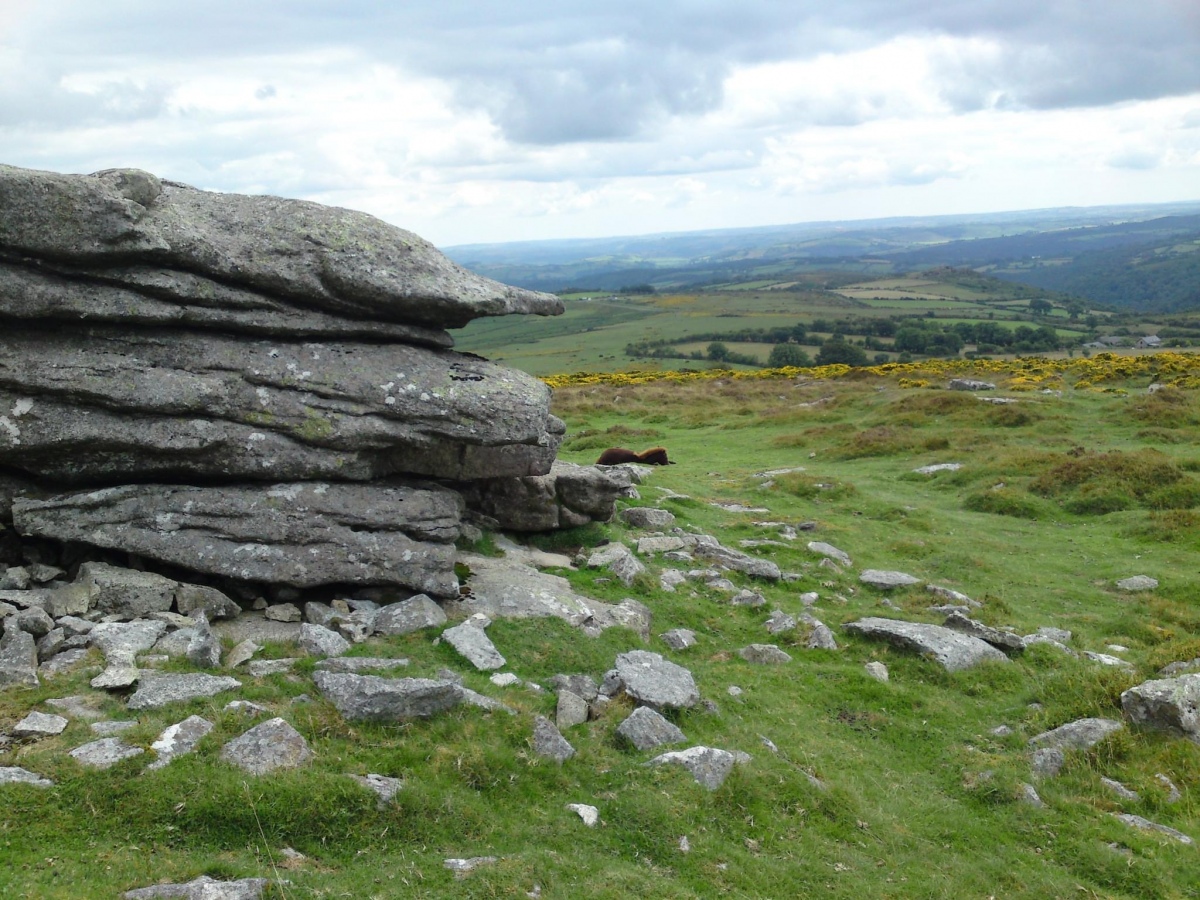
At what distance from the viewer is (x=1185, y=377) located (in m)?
48.9

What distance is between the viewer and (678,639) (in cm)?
1648

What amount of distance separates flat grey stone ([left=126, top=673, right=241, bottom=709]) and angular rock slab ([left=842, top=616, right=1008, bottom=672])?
12.3m

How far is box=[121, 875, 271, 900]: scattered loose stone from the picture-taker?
8.08 meters

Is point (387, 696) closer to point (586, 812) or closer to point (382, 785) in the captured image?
point (382, 785)

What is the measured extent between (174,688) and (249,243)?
8404 mm

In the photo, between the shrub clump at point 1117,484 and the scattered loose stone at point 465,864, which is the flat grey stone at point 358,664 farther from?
the shrub clump at point 1117,484

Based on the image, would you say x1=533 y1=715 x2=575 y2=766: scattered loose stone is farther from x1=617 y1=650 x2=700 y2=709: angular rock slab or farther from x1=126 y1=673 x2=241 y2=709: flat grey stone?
x1=126 y1=673 x2=241 y2=709: flat grey stone

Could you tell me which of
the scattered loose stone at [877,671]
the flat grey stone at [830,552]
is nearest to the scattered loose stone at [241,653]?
the scattered loose stone at [877,671]

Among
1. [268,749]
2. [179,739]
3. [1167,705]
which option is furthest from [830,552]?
[179,739]

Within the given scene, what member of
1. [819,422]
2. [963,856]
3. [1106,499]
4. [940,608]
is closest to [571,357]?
[819,422]

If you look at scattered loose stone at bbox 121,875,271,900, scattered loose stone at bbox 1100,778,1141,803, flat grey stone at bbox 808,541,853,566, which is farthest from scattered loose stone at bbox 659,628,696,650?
scattered loose stone at bbox 121,875,271,900

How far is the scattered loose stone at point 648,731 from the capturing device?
12008 mm

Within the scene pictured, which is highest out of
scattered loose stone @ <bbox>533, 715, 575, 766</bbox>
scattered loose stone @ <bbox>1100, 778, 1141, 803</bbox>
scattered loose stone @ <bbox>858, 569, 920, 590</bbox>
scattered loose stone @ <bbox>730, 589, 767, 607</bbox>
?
scattered loose stone @ <bbox>533, 715, 575, 766</bbox>

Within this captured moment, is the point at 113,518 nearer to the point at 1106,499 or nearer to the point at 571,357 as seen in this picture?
the point at 1106,499
